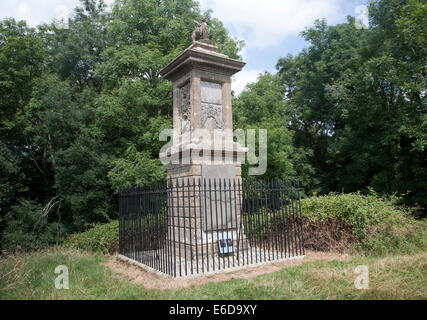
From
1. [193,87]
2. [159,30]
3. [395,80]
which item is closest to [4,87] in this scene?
[159,30]

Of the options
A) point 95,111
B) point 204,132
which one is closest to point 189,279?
point 204,132

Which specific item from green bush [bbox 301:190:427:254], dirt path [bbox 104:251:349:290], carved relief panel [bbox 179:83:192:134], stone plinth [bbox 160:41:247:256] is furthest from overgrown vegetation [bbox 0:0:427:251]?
dirt path [bbox 104:251:349:290]

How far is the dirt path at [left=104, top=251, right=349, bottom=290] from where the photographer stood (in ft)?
15.9

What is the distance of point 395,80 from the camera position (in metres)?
12.3

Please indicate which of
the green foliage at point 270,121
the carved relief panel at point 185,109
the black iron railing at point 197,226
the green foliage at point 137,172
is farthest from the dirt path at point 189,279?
the green foliage at point 270,121

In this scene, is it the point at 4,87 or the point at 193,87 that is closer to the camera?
the point at 193,87

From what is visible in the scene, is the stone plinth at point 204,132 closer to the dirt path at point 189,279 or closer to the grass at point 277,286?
the dirt path at point 189,279

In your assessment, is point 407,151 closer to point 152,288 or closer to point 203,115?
point 203,115

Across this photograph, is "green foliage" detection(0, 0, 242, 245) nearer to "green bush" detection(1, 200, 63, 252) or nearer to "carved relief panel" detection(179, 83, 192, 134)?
"green bush" detection(1, 200, 63, 252)

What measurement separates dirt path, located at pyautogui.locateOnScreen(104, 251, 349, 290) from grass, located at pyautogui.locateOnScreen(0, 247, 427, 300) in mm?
266

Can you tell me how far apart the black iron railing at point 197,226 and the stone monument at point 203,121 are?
Result: 14 cm

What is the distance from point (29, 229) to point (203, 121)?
1097 cm

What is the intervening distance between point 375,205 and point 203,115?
4.88m

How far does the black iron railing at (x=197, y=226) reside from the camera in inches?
221
